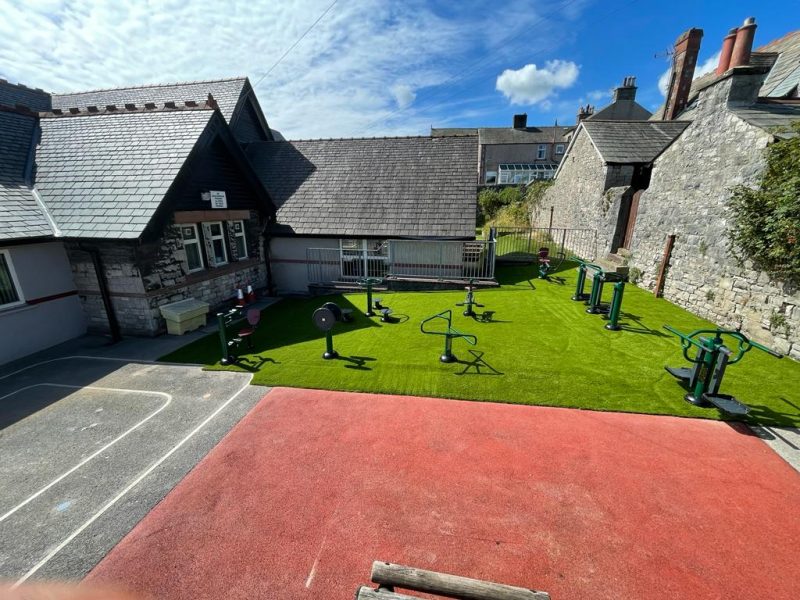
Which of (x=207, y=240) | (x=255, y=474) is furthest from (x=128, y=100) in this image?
(x=255, y=474)

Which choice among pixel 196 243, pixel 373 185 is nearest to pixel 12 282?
pixel 196 243

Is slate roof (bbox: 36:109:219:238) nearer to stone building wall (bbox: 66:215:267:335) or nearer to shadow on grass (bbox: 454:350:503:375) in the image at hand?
stone building wall (bbox: 66:215:267:335)

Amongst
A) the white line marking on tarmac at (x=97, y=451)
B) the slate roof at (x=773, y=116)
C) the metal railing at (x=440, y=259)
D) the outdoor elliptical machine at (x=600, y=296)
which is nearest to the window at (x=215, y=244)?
the white line marking on tarmac at (x=97, y=451)

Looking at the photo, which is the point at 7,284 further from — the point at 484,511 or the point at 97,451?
the point at 484,511

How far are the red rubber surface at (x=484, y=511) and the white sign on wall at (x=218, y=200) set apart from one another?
27.5 feet

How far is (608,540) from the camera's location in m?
3.80

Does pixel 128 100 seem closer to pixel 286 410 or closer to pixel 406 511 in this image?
pixel 286 410

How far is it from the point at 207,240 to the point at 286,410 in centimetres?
806

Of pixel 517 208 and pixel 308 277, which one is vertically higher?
pixel 517 208

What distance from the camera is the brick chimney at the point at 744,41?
1202 centimetres

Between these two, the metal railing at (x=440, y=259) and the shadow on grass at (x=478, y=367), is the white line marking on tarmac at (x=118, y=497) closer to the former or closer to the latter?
the shadow on grass at (x=478, y=367)

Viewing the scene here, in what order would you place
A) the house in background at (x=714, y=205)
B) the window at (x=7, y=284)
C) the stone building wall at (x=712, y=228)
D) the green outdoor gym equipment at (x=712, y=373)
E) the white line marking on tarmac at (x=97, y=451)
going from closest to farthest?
the white line marking on tarmac at (x=97, y=451) < the green outdoor gym equipment at (x=712, y=373) < the stone building wall at (x=712, y=228) < the house in background at (x=714, y=205) < the window at (x=7, y=284)

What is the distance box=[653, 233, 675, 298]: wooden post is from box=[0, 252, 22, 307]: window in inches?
730

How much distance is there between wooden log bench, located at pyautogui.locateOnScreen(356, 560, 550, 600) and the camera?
8.08ft
